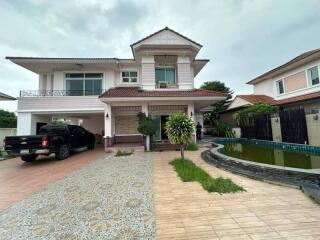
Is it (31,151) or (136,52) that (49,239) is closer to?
(31,151)

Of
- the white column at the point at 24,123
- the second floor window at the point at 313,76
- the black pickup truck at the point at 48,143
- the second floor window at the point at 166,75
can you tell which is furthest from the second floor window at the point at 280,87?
the white column at the point at 24,123

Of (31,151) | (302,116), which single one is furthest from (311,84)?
(31,151)

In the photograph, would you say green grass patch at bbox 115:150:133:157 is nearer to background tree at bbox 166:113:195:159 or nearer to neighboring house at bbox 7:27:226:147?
neighboring house at bbox 7:27:226:147

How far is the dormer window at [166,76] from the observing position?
14.6m

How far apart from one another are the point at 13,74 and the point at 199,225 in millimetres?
25107

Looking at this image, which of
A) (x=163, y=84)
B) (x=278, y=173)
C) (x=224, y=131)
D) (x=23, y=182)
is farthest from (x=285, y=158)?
(x=224, y=131)

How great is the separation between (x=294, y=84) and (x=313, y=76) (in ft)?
6.30

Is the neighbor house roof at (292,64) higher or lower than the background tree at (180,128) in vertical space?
higher

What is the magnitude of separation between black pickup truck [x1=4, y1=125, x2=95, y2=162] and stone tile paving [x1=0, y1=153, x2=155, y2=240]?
3894mm

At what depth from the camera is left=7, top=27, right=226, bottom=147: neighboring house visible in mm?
13101

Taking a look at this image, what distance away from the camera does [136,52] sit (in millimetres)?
14070

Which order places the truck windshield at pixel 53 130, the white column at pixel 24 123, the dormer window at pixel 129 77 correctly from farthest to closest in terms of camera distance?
1. the dormer window at pixel 129 77
2. the white column at pixel 24 123
3. the truck windshield at pixel 53 130

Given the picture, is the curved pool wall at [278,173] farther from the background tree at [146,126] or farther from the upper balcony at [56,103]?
the upper balcony at [56,103]

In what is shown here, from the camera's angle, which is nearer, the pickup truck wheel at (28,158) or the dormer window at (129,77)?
the pickup truck wheel at (28,158)
